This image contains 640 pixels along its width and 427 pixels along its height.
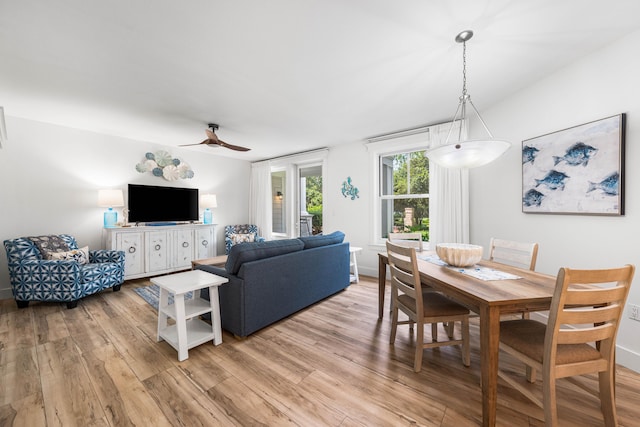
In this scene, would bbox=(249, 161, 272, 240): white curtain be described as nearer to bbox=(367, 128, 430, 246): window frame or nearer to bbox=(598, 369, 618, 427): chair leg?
bbox=(367, 128, 430, 246): window frame

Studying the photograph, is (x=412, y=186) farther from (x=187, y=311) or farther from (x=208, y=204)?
(x=208, y=204)

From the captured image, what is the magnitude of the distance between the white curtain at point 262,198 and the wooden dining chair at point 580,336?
5118 mm

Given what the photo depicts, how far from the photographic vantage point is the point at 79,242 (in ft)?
12.7

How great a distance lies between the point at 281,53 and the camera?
1.99 metres

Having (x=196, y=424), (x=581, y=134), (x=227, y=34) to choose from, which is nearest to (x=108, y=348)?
(x=196, y=424)

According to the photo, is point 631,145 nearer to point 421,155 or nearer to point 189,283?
point 421,155

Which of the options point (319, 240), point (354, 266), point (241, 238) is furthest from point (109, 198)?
point (354, 266)

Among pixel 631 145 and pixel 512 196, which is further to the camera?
pixel 512 196

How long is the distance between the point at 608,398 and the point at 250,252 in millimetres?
2429

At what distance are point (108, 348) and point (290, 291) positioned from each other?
5.34 feet

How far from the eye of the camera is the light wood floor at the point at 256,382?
1.41m

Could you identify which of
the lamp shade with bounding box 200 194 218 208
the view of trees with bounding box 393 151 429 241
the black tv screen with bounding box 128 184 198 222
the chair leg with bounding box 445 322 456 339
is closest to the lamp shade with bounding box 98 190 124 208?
the black tv screen with bounding box 128 184 198 222

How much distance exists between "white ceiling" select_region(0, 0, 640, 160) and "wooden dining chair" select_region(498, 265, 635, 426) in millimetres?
1654

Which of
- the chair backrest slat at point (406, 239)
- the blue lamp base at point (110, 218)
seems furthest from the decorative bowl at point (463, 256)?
the blue lamp base at point (110, 218)
